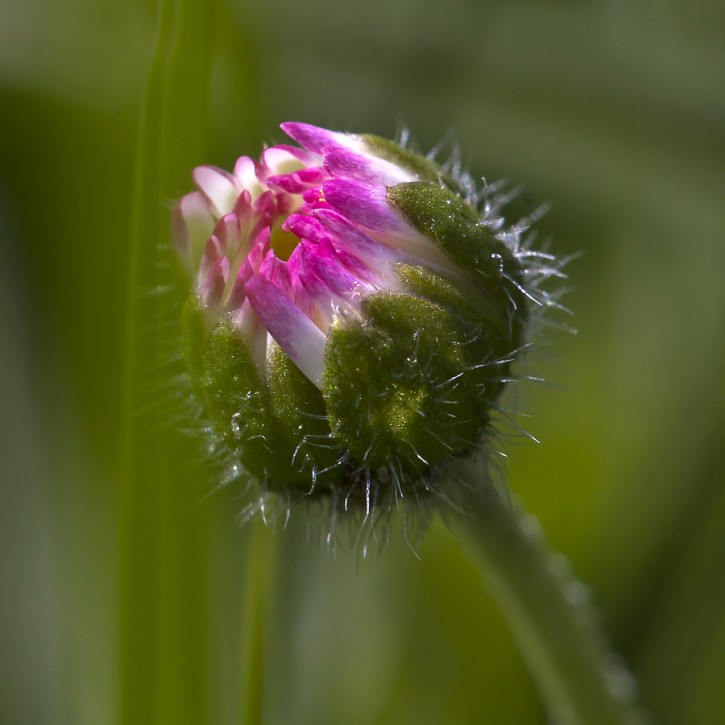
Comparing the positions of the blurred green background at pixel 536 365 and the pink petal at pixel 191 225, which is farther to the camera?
the blurred green background at pixel 536 365

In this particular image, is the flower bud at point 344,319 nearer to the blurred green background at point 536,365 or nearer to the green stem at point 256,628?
the green stem at point 256,628

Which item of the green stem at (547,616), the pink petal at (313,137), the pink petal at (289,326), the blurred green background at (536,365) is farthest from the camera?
the blurred green background at (536,365)

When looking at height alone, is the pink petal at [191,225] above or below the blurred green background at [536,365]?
above

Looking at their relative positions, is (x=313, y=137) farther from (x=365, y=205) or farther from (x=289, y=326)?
(x=289, y=326)

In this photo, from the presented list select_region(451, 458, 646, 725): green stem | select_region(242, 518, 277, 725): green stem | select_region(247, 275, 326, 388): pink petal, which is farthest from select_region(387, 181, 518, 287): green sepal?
select_region(242, 518, 277, 725): green stem

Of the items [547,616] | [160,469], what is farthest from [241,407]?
[547,616]

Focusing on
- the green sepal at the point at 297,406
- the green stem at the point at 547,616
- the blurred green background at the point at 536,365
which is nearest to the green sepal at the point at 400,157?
the green sepal at the point at 297,406

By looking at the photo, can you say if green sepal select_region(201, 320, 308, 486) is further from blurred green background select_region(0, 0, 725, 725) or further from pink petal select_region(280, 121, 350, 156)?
blurred green background select_region(0, 0, 725, 725)
